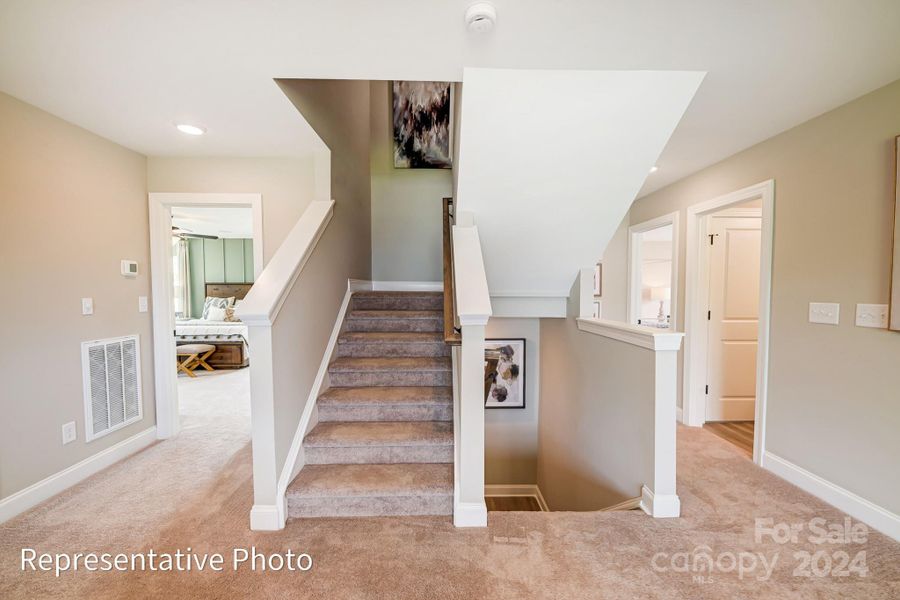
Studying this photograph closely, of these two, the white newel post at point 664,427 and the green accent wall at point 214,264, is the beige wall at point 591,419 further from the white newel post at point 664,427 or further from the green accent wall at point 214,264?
the green accent wall at point 214,264

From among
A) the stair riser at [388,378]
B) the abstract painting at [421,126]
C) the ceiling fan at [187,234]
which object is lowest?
the stair riser at [388,378]

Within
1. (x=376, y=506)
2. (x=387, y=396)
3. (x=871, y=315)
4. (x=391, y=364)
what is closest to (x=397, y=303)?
(x=391, y=364)

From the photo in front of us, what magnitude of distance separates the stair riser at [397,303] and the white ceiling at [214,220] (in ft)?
8.62

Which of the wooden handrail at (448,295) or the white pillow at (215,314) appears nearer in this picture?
the wooden handrail at (448,295)

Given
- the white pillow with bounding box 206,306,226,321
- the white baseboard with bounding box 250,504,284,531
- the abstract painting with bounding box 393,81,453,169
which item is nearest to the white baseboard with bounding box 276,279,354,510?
the white baseboard with bounding box 250,504,284,531

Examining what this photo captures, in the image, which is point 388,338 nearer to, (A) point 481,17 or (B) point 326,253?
(B) point 326,253

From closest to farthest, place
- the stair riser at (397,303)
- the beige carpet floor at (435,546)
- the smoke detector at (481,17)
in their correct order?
1. the smoke detector at (481,17)
2. the beige carpet floor at (435,546)
3. the stair riser at (397,303)

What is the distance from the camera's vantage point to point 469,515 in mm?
1729

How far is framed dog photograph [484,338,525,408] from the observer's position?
3.95 meters

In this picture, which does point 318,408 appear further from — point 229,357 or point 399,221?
point 229,357

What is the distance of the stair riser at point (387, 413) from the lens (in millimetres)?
2258

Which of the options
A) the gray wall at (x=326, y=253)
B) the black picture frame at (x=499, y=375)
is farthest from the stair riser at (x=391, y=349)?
the black picture frame at (x=499, y=375)

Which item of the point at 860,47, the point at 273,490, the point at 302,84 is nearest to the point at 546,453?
the point at 273,490

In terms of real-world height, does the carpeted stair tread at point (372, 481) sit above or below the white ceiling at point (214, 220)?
below
